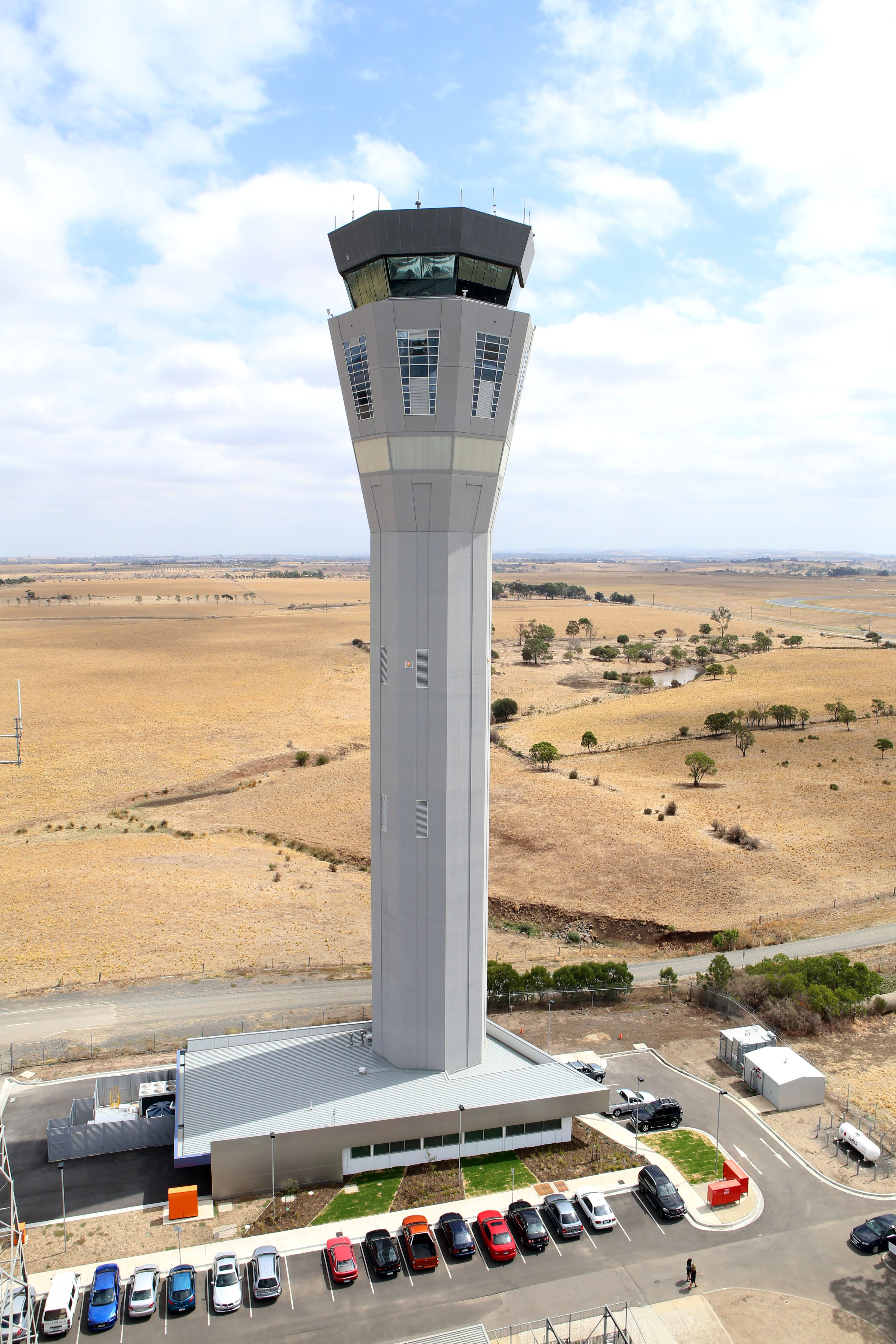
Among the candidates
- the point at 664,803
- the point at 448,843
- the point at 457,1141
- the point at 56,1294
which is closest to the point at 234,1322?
the point at 56,1294

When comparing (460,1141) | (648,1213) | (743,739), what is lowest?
(648,1213)

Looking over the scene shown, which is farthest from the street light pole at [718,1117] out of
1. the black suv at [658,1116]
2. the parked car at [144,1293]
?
the parked car at [144,1293]

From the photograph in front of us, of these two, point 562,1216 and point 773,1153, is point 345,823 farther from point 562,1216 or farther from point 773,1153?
point 562,1216

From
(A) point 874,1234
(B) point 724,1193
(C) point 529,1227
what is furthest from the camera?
(B) point 724,1193

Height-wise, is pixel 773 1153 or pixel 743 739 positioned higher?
pixel 743 739

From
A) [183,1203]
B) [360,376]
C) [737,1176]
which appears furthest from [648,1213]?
[360,376]

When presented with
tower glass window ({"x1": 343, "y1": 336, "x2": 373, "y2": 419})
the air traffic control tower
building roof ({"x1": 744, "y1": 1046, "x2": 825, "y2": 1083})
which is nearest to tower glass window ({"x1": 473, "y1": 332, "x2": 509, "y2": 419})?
the air traffic control tower

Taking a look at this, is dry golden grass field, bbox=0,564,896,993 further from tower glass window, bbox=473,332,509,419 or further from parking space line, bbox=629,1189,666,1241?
tower glass window, bbox=473,332,509,419
